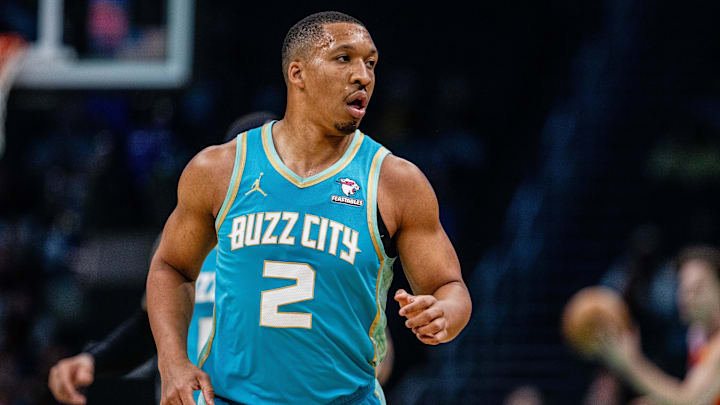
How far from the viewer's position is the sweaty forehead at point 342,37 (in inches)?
143

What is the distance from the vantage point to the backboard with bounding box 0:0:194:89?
831cm

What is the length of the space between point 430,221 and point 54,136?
468 inches

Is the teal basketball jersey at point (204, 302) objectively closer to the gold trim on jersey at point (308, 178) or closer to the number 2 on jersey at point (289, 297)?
the gold trim on jersey at point (308, 178)

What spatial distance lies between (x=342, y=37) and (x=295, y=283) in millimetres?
808

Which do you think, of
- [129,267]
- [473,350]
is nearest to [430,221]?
[129,267]

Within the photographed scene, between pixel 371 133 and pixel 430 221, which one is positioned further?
pixel 371 133

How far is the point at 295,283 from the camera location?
357 cm

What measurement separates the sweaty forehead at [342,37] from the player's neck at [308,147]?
0.29 m

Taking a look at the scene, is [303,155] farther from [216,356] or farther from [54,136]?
[54,136]

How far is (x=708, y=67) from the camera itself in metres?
15.0

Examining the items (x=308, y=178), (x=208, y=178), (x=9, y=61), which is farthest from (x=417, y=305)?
(x=9, y=61)

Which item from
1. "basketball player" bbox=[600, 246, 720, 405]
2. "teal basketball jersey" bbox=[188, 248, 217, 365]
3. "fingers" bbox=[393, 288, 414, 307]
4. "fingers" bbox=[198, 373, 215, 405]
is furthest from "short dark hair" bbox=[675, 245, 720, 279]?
"fingers" bbox=[198, 373, 215, 405]

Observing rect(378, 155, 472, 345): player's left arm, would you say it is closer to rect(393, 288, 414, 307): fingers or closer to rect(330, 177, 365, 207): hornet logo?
rect(330, 177, 365, 207): hornet logo

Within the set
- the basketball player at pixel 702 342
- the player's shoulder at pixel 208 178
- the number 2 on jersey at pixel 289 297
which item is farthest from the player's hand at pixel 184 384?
the basketball player at pixel 702 342
